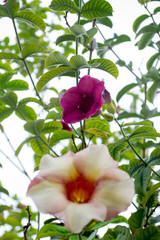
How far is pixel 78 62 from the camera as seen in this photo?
0.72 metres

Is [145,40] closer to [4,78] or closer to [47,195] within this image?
[4,78]

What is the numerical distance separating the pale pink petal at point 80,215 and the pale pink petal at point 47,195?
0.5 inches

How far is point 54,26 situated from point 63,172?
1.75 meters

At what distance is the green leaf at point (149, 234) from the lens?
1.80ft

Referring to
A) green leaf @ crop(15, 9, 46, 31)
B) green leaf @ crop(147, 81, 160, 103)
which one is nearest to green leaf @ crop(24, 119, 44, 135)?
green leaf @ crop(15, 9, 46, 31)

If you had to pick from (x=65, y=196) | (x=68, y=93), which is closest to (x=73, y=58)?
(x=68, y=93)

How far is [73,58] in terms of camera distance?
2.33ft

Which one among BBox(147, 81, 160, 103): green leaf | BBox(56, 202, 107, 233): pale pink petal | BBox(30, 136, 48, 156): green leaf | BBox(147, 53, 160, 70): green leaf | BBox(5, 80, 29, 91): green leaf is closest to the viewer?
BBox(56, 202, 107, 233): pale pink petal

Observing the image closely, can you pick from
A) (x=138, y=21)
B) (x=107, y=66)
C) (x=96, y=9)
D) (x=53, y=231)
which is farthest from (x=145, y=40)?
(x=53, y=231)

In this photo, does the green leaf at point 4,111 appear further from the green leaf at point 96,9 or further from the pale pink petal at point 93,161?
the pale pink petal at point 93,161

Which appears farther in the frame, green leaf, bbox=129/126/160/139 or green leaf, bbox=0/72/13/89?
green leaf, bbox=0/72/13/89

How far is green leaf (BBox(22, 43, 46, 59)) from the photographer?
869 millimetres

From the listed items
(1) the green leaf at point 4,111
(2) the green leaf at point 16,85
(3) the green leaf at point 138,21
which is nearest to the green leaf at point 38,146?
(1) the green leaf at point 4,111

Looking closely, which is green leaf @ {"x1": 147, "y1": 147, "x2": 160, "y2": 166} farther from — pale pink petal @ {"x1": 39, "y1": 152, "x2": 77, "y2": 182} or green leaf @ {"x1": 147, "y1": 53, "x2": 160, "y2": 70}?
green leaf @ {"x1": 147, "y1": 53, "x2": 160, "y2": 70}
